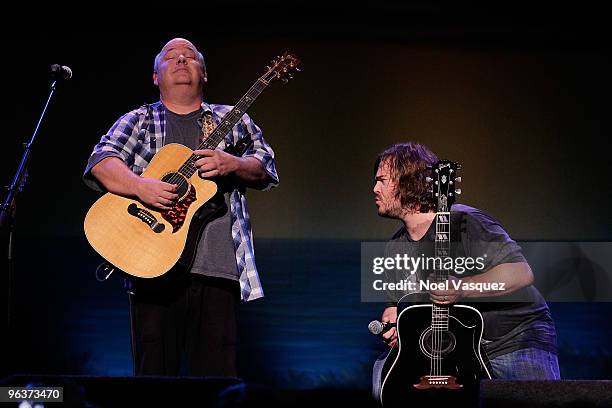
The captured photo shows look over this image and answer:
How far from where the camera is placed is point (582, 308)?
6.28m

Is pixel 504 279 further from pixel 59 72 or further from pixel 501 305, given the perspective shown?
pixel 59 72

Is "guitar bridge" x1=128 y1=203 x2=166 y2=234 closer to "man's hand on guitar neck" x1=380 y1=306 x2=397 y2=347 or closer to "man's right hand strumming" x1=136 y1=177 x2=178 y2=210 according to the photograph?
"man's right hand strumming" x1=136 y1=177 x2=178 y2=210

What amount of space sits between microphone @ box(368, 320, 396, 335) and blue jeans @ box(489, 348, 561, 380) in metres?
0.38

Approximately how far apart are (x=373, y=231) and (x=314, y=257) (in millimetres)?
548

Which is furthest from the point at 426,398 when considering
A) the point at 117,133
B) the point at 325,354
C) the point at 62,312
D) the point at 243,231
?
the point at 62,312

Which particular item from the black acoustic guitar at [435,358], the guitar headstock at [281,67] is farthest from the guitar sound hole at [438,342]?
the guitar headstock at [281,67]

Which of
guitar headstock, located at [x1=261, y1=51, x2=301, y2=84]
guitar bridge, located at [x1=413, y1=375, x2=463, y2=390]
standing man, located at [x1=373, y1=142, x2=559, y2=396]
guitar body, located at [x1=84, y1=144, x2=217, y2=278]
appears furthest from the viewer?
guitar headstock, located at [x1=261, y1=51, x2=301, y2=84]

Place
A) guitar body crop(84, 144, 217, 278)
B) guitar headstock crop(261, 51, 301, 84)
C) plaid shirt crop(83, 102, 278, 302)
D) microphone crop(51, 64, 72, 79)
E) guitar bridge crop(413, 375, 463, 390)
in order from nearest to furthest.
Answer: guitar bridge crop(413, 375, 463, 390)
guitar body crop(84, 144, 217, 278)
plaid shirt crop(83, 102, 278, 302)
guitar headstock crop(261, 51, 301, 84)
microphone crop(51, 64, 72, 79)

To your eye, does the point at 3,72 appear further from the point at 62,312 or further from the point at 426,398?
the point at 426,398

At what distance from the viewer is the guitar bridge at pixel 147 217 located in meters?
3.20

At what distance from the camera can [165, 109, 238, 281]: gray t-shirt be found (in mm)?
3168

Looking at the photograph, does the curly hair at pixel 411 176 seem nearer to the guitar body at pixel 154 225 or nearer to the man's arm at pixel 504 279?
the man's arm at pixel 504 279

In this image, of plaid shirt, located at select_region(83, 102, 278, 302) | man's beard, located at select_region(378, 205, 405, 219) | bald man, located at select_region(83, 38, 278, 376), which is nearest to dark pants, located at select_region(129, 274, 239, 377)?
bald man, located at select_region(83, 38, 278, 376)

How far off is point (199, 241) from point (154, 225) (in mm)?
178
